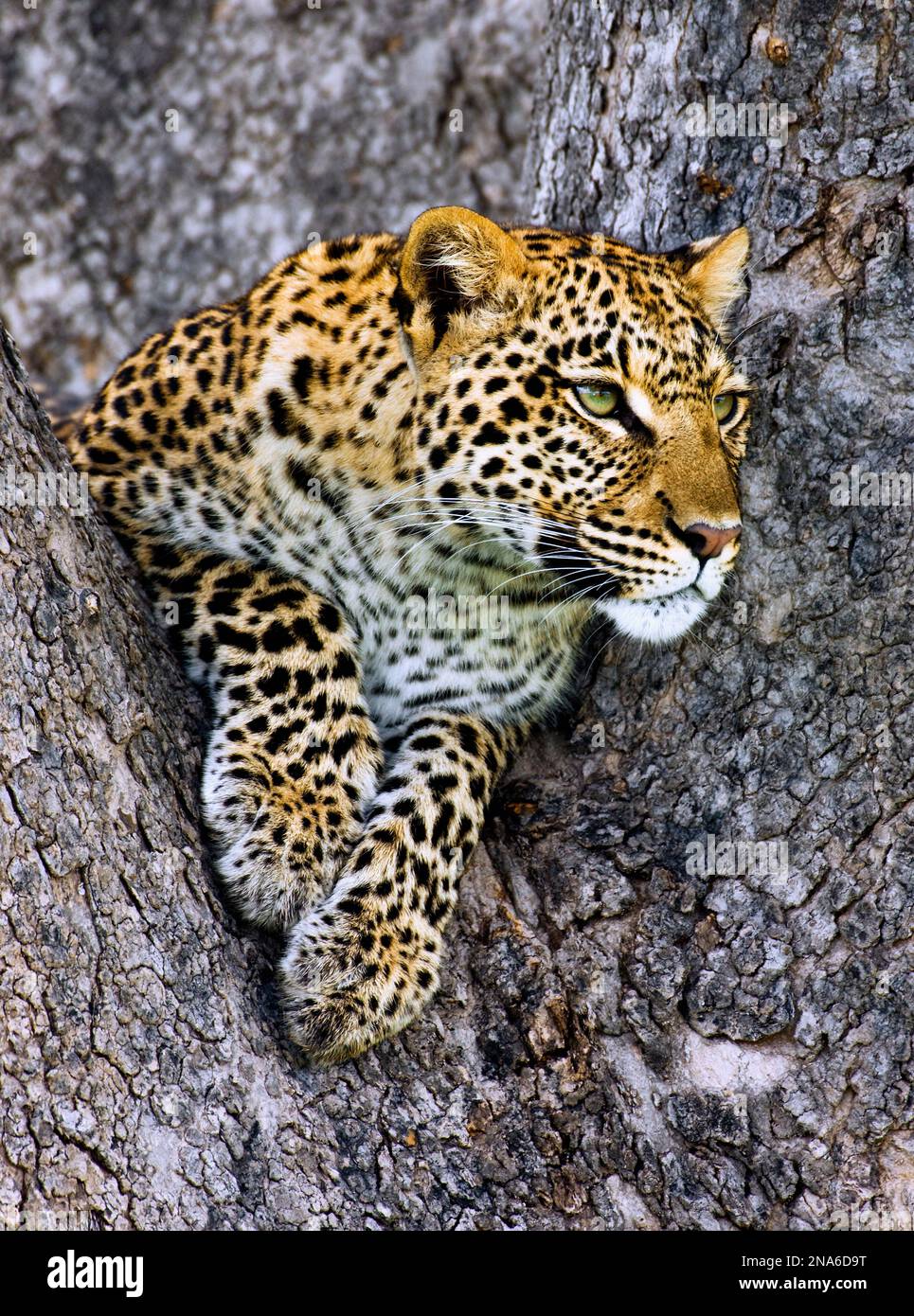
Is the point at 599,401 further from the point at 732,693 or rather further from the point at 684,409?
the point at 732,693

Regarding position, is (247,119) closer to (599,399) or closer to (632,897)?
(599,399)

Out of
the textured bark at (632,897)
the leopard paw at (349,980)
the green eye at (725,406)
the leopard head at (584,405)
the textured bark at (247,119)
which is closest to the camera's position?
the textured bark at (632,897)

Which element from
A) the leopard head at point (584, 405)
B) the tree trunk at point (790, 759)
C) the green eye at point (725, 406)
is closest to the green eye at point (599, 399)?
the leopard head at point (584, 405)

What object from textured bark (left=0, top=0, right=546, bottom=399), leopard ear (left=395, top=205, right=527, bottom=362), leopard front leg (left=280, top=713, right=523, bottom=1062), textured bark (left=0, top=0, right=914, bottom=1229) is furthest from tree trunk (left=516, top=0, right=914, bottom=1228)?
textured bark (left=0, top=0, right=546, bottom=399)

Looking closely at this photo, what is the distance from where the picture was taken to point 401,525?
15.8 ft

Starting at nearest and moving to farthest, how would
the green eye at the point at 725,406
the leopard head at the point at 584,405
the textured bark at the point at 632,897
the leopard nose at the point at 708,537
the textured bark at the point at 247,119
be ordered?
the textured bark at the point at 632,897 < the leopard nose at the point at 708,537 < the leopard head at the point at 584,405 < the green eye at the point at 725,406 < the textured bark at the point at 247,119

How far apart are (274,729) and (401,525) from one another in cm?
80

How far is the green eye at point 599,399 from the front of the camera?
4.43 metres

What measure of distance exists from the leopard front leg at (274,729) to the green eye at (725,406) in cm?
142

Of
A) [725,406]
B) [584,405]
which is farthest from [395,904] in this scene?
[725,406]

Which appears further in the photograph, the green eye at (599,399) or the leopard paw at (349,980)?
the green eye at (599,399)

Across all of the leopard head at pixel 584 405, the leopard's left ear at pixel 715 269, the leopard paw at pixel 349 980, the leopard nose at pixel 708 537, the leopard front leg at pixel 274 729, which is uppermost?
the leopard's left ear at pixel 715 269

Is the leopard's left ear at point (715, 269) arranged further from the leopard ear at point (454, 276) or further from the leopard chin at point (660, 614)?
the leopard chin at point (660, 614)
